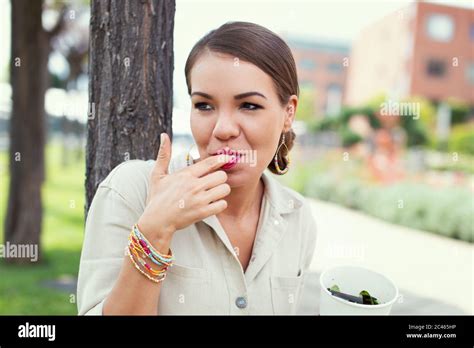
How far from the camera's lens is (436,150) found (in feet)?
86.8

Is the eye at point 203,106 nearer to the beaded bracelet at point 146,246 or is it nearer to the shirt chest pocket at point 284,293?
the beaded bracelet at point 146,246

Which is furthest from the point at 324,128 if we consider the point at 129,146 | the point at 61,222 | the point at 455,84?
the point at 129,146

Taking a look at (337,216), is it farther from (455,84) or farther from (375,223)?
(455,84)

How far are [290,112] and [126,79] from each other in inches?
28.4

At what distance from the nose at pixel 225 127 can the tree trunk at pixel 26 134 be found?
518cm

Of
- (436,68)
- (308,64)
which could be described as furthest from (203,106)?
(308,64)

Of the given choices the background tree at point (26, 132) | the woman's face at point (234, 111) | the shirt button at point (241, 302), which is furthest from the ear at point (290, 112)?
the background tree at point (26, 132)

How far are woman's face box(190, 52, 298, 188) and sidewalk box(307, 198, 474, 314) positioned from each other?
3.74m

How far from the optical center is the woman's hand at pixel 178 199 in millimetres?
1401

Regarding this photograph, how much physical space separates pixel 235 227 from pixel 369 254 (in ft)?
20.8

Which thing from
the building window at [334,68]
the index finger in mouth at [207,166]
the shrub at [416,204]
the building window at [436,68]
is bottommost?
the shrub at [416,204]

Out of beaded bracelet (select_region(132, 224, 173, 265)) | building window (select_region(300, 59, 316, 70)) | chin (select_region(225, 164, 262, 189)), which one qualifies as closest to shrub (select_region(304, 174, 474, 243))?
chin (select_region(225, 164, 262, 189))
